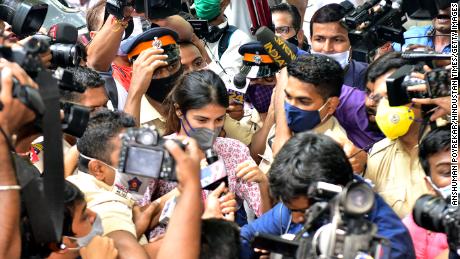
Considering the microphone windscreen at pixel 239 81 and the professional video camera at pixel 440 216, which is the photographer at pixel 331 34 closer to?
the microphone windscreen at pixel 239 81

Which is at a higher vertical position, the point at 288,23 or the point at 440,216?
the point at 440,216

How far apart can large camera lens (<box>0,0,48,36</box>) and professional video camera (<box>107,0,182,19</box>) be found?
65cm

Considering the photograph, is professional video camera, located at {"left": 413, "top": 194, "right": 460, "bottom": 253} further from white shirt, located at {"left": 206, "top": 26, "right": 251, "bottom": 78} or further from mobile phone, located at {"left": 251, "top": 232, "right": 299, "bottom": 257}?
white shirt, located at {"left": 206, "top": 26, "right": 251, "bottom": 78}

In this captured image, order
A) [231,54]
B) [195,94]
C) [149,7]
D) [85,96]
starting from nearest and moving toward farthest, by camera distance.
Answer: [195,94] → [85,96] → [149,7] → [231,54]

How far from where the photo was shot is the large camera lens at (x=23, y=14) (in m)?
4.35

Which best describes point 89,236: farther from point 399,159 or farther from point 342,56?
point 342,56

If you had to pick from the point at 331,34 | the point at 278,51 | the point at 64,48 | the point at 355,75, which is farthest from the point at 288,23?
the point at 64,48

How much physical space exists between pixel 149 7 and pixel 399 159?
74.8 inches

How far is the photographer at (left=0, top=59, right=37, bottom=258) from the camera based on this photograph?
2854 mm

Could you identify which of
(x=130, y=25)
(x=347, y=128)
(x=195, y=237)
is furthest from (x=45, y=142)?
(x=130, y=25)

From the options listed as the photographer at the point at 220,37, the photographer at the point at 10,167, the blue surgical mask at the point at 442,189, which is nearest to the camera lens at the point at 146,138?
the photographer at the point at 10,167

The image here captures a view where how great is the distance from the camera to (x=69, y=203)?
330 centimetres

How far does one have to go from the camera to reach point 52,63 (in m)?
4.27

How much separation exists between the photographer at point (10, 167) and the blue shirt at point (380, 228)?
3.23ft
